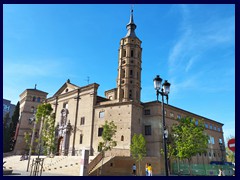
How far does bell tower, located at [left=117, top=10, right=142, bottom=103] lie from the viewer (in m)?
38.6

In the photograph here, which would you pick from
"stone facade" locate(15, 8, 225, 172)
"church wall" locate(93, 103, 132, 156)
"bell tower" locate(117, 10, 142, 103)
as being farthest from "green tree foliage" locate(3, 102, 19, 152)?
"bell tower" locate(117, 10, 142, 103)

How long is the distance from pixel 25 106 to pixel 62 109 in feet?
47.1

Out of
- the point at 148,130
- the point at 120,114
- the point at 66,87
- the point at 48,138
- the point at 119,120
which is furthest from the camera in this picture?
the point at 66,87

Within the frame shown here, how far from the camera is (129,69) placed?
130ft

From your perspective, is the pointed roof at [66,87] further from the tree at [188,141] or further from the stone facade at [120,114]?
the tree at [188,141]

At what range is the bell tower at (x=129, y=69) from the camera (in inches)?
1521

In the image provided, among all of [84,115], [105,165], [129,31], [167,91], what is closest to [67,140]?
[84,115]

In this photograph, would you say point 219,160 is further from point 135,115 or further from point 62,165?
point 62,165

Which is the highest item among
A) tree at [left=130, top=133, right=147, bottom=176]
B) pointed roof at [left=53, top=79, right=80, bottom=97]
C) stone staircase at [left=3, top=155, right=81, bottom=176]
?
pointed roof at [left=53, top=79, right=80, bottom=97]

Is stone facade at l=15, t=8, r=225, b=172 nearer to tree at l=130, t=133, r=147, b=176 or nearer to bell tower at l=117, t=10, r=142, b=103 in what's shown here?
bell tower at l=117, t=10, r=142, b=103

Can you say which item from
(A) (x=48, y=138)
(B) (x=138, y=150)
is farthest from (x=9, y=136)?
(B) (x=138, y=150)

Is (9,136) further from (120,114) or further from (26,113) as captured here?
(120,114)

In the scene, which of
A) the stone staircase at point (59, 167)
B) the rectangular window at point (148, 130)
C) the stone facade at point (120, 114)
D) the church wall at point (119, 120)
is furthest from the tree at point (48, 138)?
the rectangular window at point (148, 130)

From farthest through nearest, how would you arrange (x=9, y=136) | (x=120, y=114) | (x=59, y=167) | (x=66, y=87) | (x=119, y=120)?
(x=9, y=136), (x=66, y=87), (x=120, y=114), (x=119, y=120), (x=59, y=167)
